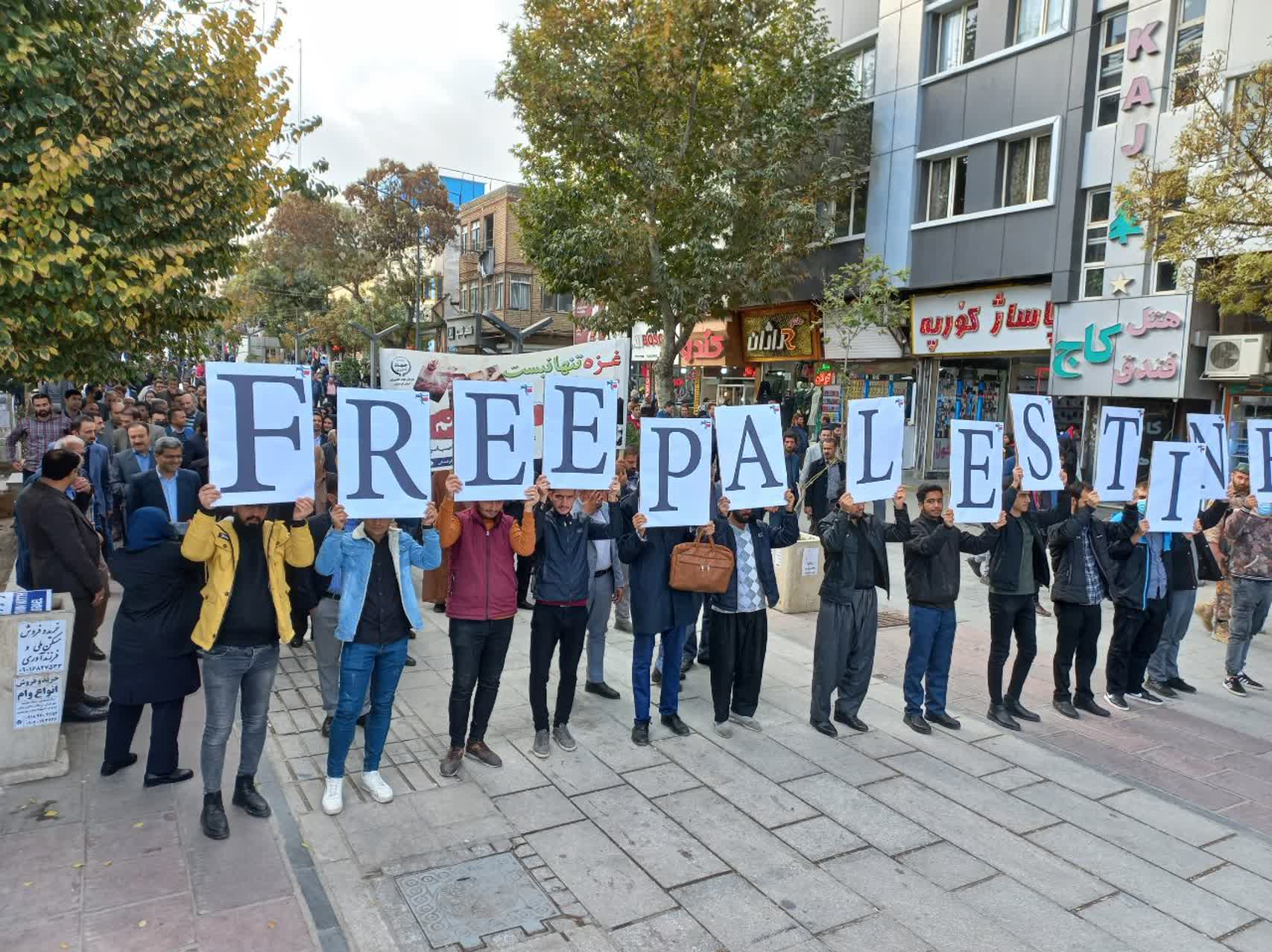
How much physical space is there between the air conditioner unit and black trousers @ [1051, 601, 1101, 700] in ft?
37.0

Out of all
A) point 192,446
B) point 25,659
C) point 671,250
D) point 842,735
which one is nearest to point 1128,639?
point 842,735

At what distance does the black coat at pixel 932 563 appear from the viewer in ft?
20.7

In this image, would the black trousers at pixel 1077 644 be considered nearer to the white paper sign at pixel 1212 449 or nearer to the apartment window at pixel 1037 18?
the white paper sign at pixel 1212 449

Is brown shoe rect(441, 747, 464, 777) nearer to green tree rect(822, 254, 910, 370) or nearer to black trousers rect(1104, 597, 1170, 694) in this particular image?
black trousers rect(1104, 597, 1170, 694)

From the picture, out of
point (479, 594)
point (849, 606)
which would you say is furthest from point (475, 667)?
point (849, 606)

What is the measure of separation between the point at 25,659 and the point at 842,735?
541 centimetres

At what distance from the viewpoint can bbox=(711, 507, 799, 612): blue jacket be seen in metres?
6.22

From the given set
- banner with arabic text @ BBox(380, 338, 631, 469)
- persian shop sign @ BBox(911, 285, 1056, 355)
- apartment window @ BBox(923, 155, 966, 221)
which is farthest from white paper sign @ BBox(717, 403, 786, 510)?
apartment window @ BBox(923, 155, 966, 221)

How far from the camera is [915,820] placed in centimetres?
510

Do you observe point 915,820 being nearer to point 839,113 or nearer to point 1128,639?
point 1128,639

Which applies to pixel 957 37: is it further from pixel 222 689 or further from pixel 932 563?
pixel 222 689

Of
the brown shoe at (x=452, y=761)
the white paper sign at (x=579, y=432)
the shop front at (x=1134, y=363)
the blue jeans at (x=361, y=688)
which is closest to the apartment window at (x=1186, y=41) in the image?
the shop front at (x=1134, y=363)

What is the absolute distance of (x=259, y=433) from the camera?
450 centimetres

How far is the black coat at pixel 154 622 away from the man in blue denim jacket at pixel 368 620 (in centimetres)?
73
